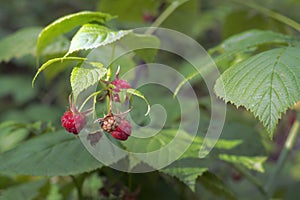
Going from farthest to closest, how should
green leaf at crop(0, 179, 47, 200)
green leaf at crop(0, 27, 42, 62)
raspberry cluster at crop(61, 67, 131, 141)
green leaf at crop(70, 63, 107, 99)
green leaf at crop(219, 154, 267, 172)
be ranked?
green leaf at crop(0, 27, 42, 62) < green leaf at crop(0, 179, 47, 200) < green leaf at crop(219, 154, 267, 172) < raspberry cluster at crop(61, 67, 131, 141) < green leaf at crop(70, 63, 107, 99)

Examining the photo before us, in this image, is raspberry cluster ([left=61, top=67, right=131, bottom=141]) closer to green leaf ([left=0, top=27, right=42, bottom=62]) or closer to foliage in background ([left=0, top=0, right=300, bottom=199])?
foliage in background ([left=0, top=0, right=300, bottom=199])

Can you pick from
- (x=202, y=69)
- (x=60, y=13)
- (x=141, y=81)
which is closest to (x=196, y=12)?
(x=141, y=81)

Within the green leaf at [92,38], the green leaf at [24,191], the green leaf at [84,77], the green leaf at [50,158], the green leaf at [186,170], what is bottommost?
the green leaf at [24,191]

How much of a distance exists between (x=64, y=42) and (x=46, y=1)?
173 inches

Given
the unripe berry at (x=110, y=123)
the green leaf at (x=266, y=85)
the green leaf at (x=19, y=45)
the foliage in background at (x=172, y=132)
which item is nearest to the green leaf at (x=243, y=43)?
the foliage in background at (x=172, y=132)

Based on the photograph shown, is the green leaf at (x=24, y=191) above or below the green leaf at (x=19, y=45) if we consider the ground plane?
below

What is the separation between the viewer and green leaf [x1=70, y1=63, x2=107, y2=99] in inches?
40.6

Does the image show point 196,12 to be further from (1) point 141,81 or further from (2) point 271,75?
(2) point 271,75

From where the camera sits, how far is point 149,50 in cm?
142

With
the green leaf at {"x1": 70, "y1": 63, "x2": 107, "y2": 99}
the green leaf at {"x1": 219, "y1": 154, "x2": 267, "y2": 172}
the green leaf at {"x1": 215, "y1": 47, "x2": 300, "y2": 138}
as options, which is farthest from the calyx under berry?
the green leaf at {"x1": 219, "y1": 154, "x2": 267, "y2": 172}

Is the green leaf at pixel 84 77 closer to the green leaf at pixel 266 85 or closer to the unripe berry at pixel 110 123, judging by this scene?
the unripe berry at pixel 110 123

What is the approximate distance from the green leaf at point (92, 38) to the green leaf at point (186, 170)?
38 centimetres

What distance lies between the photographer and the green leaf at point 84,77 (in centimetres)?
103

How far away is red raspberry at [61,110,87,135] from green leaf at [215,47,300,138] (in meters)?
0.32
